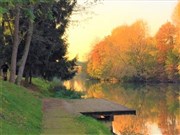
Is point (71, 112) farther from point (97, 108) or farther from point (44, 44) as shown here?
point (44, 44)

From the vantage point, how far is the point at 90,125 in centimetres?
1449

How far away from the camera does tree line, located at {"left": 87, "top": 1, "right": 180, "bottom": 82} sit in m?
77.3

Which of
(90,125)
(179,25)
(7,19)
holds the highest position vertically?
(179,25)

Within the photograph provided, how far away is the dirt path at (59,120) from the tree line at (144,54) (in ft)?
184

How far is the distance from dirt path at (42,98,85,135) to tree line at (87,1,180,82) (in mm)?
56050

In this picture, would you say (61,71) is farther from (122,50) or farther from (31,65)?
(122,50)

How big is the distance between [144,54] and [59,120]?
64913 millimetres

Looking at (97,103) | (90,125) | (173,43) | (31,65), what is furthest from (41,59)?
(173,43)

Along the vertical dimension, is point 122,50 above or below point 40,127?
above

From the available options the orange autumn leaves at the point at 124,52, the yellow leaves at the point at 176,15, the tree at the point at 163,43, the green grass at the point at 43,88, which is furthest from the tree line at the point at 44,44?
the tree at the point at 163,43

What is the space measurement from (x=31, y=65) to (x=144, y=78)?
51.1 metres

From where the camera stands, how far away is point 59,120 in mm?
14898

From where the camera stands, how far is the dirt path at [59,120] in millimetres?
12977

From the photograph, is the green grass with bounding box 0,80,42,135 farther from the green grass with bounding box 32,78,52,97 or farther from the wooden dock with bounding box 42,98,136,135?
the green grass with bounding box 32,78,52,97
